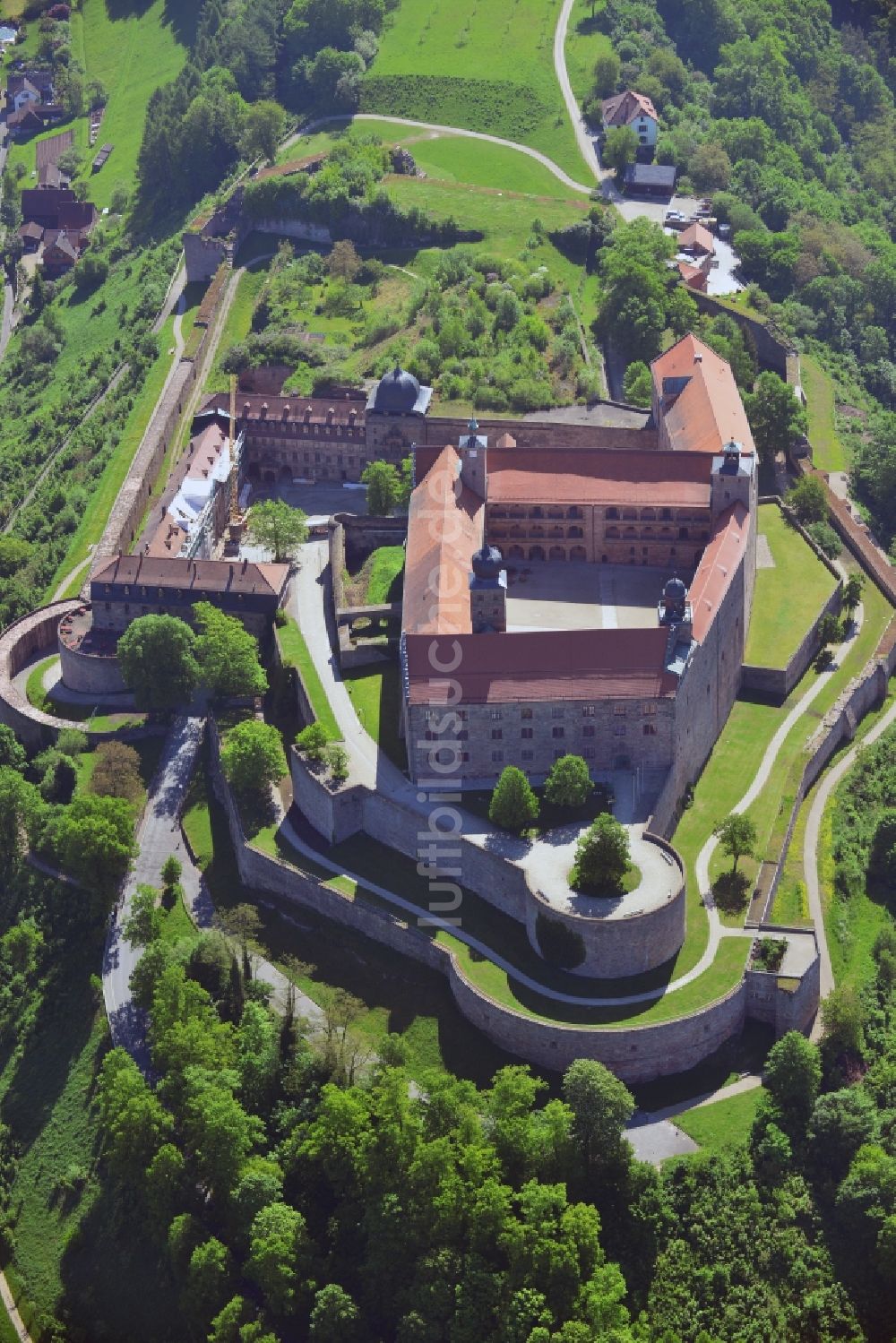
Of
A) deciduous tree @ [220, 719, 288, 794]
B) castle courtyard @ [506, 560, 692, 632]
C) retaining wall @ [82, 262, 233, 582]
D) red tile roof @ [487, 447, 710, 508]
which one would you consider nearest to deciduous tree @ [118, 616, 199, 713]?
deciduous tree @ [220, 719, 288, 794]

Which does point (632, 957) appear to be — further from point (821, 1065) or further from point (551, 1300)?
point (551, 1300)

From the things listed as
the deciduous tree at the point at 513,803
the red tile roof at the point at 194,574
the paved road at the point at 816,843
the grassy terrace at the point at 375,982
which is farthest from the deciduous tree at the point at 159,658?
the paved road at the point at 816,843

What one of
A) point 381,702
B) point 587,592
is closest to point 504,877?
point 381,702

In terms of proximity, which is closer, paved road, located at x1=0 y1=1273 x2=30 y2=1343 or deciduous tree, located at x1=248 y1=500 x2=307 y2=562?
paved road, located at x1=0 y1=1273 x2=30 y2=1343

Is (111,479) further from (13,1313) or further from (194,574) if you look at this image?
(13,1313)

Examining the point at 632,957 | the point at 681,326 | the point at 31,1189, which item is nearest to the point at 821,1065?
the point at 632,957

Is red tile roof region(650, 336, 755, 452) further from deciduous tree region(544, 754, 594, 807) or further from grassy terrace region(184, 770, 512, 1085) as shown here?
grassy terrace region(184, 770, 512, 1085)
